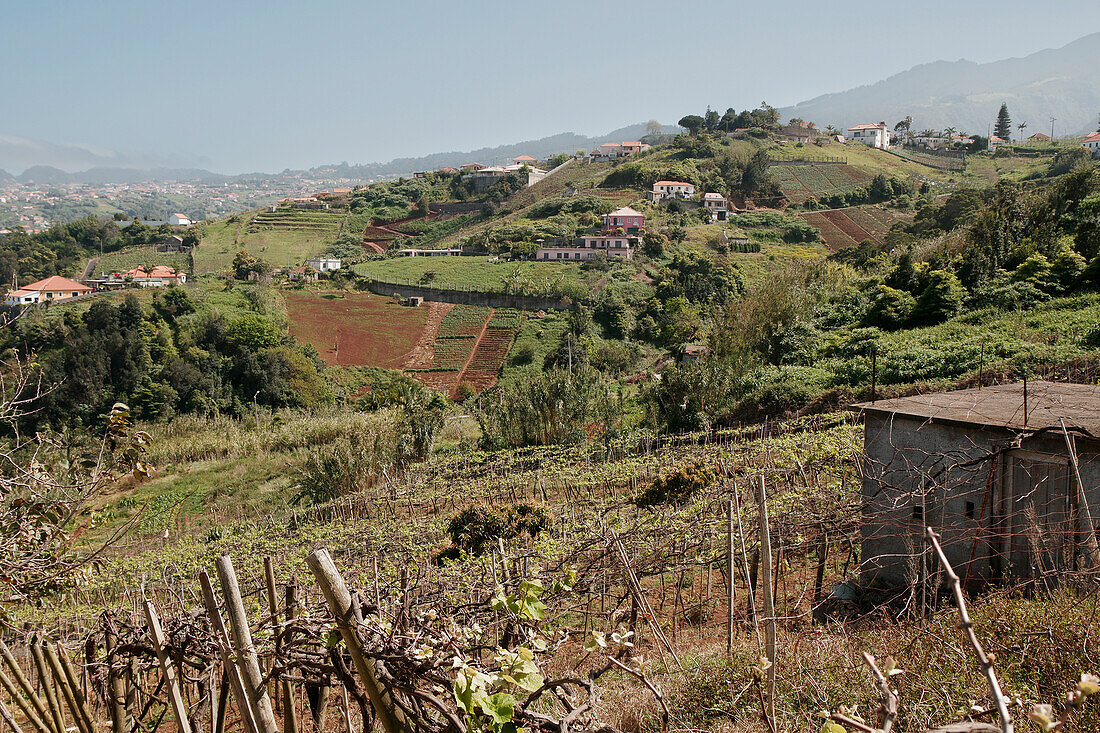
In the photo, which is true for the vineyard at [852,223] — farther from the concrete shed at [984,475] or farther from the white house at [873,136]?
the concrete shed at [984,475]

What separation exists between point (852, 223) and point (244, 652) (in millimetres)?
60874

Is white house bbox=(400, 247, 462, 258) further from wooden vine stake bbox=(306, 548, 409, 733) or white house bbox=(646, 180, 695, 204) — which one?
wooden vine stake bbox=(306, 548, 409, 733)

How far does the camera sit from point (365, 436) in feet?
63.2

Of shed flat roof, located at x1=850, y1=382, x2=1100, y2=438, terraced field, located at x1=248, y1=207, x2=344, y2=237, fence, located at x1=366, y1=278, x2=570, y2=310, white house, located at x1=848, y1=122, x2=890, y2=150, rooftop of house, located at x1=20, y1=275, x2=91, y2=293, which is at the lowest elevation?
fence, located at x1=366, y1=278, x2=570, y2=310

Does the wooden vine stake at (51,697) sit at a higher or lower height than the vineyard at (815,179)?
lower

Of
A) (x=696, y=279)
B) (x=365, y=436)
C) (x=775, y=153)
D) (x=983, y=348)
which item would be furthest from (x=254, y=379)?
(x=775, y=153)

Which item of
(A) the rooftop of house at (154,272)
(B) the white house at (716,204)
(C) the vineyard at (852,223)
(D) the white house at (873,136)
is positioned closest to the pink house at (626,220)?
(B) the white house at (716,204)

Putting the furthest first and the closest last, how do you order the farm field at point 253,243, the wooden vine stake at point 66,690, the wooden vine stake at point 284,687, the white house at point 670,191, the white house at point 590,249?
the white house at point 670,191, the farm field at point 253,243, the white house at point 590,249, the wooden vine stake at point 66,690, the wooden vine stake at point 284,687

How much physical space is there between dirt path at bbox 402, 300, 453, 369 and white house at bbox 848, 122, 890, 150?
65.5 meters

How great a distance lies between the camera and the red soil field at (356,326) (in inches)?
1598

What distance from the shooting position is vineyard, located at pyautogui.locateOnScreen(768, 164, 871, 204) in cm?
6450

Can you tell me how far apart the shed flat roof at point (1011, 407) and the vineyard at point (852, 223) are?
4798cm

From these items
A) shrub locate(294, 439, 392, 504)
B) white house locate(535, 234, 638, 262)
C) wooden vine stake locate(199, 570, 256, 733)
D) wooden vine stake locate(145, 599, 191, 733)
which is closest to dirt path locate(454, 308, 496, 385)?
white house locate(535, 234, 638, 262)

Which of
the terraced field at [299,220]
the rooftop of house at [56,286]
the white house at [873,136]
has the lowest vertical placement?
the rooftop of house at [56,286]
